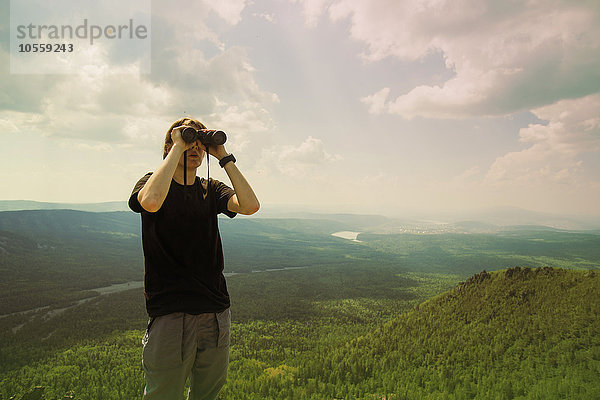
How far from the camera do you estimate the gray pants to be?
2.75 metres

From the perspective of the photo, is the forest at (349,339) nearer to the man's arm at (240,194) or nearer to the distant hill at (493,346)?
the distant hill at (493,346)

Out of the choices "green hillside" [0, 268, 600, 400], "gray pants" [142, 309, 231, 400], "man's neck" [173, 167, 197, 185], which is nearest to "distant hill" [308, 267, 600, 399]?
"green hillside" [0, 268, 600, 400]

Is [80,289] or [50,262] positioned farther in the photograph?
[50,262]

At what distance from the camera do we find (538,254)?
114875 millimetres

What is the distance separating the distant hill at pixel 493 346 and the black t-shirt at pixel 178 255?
9.08 m

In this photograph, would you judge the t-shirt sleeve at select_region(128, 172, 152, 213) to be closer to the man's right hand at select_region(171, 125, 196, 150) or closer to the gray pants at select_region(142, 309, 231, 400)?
the man's right hand at select_region(171, 125, 196, 150)

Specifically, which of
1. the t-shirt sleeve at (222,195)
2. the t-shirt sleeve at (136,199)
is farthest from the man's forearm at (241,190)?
the t-shirt sleeve at (136,199)

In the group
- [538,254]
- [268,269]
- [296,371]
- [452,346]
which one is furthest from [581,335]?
[538,254]

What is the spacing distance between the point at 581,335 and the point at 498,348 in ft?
8.12

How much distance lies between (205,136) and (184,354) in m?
2.05

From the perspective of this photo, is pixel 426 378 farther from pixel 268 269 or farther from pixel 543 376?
pixel 268 269

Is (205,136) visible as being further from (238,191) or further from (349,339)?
(349,339)

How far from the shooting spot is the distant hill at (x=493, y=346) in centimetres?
908

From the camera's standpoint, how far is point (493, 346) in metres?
11.2
